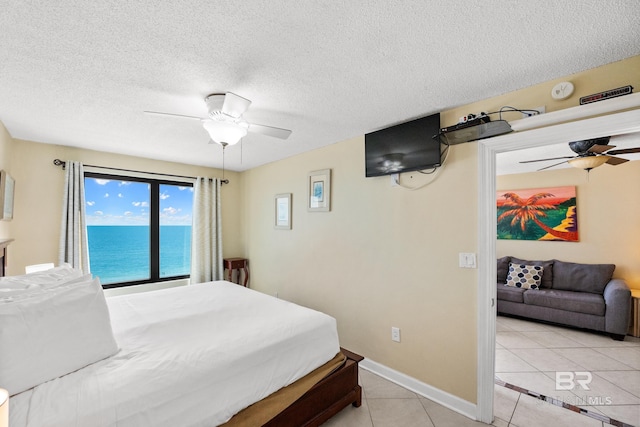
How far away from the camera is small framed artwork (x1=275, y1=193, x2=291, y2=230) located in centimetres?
388

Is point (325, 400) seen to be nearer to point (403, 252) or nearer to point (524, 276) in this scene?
point (403, 252)

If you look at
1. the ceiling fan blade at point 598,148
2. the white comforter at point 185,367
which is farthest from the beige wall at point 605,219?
the white comforter at point 185,367

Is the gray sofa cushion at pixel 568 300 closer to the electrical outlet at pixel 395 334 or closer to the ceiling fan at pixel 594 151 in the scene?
the ceiling fan at pixel 594 151

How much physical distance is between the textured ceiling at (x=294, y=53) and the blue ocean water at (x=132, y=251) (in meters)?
1.94

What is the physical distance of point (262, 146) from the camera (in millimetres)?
3352

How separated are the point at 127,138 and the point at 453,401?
4.06 m

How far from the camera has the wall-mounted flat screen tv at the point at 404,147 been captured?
2.31 meters

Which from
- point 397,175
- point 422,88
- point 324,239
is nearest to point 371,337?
point 324,239

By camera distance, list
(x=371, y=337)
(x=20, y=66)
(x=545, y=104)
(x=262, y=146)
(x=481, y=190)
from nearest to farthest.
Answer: (x=20, y=66) → (x=545, y=104) → (x=481, y=190) → (x=371, y=337) → (x=262, y=146)

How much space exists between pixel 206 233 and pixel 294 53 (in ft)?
11.7

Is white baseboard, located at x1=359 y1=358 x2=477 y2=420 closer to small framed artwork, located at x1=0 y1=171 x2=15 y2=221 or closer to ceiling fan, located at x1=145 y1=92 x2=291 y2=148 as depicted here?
ceiling fan, located at x1=145 y1=92 x2=291 y2=148

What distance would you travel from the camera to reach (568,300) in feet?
12.3

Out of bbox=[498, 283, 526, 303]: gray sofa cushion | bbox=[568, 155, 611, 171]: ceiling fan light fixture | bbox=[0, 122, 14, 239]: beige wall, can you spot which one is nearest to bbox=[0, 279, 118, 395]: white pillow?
bbox=[0, 122, 14, 239]: beige wall

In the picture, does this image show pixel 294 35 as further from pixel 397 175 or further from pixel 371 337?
pixel 371 337
